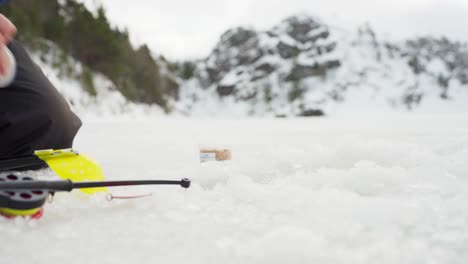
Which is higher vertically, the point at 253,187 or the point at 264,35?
the point at 264,35

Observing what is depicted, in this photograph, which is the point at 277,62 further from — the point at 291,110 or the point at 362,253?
the point at 362,253

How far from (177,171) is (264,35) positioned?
92340 millimetres

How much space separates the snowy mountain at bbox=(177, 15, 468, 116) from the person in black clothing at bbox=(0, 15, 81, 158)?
6568 centimetres

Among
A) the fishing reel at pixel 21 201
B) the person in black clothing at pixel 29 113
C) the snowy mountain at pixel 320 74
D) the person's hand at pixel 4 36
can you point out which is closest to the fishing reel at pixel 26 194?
the fishing reel at pixel 21 201

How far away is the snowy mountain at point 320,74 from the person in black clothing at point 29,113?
6568 centimetres

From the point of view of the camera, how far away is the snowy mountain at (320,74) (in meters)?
73.4

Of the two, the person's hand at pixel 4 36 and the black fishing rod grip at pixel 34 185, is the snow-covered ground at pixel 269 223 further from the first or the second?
the person's hand at pixel 4 36

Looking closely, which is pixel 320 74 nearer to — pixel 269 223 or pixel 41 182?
pixel 269 223

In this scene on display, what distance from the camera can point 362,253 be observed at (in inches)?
31.2

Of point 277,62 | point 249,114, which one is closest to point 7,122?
point 249,114

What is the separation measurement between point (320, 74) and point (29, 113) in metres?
80.7

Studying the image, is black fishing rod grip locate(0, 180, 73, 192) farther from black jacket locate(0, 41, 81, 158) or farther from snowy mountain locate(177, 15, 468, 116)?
snowy mountain locate(177, 15, 468, 116)

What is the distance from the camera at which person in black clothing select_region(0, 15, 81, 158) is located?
148 centimetres

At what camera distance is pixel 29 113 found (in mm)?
1509
